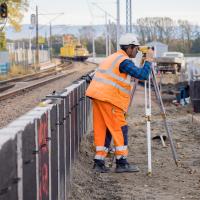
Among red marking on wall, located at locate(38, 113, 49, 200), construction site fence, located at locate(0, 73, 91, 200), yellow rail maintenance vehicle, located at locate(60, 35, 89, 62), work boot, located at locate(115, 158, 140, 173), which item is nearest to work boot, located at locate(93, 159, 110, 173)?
work boot, located at locate(115, 158, 140, 173)

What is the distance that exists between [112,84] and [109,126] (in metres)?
0.58

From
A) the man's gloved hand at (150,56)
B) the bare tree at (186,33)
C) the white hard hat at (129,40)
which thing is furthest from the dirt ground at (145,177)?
the bare tree at (186,33)

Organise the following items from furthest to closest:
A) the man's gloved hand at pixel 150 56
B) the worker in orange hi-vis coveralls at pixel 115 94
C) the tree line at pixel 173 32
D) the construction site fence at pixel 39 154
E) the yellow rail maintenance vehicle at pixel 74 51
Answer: the yellow rail maintenance vehicle at pixel 74 51 → the tree line at pixel 173 32 → the man's gloved hand at pixel 150 56 → the worker in orange hi-vis coveralls at pixel 115 94 → the construction site fence at pixel 39 154

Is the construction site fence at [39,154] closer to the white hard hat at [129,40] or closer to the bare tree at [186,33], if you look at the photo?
the white hard hat at [129,40]

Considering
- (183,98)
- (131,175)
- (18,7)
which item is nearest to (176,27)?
(18,7)

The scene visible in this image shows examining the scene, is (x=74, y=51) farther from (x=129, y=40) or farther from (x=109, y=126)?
(x=109, y=126)

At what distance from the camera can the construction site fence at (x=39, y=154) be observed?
4055 mm

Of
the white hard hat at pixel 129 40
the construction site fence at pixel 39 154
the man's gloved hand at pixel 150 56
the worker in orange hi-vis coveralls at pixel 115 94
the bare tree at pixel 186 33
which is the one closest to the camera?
the construction site fence at pixel 39 154

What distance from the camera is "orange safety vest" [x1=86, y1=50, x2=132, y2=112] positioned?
29.5ft

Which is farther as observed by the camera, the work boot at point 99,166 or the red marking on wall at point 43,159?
the work boot at point 99,166

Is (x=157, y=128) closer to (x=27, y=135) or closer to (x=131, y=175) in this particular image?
(x=131, y=175)

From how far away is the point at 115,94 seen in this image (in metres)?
9.02

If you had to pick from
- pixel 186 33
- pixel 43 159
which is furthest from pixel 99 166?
pixel 186 33

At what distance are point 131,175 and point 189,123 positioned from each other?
24.5 ft
